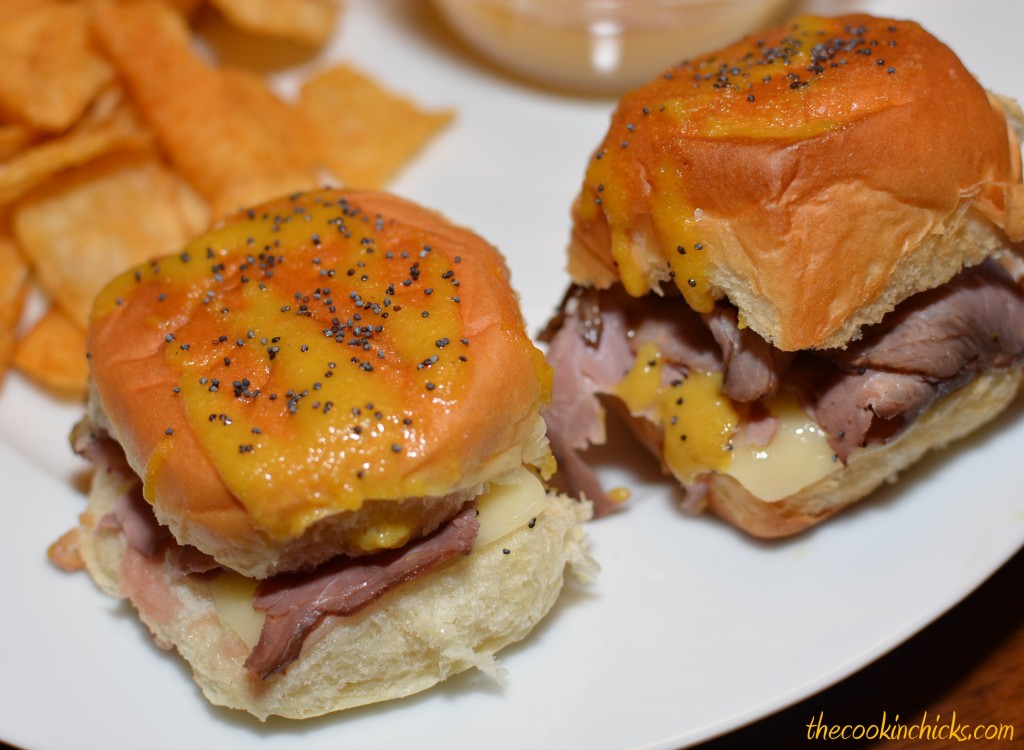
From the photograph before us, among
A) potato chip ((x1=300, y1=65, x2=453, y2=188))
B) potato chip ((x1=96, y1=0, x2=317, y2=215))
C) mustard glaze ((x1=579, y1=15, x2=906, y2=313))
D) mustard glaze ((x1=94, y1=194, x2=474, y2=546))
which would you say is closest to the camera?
mustard glaze ((x1=94, y1=194, x2=474, y2=546))

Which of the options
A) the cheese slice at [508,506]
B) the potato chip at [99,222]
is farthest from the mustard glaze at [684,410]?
the potato chip at [99,222]

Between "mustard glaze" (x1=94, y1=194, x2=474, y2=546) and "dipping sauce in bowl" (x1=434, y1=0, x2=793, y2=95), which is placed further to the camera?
"dipping sauce in bowl" (x1=434, y1=0, x2=793, y2=95)

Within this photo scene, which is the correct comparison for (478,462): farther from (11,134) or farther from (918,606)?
(11,134)

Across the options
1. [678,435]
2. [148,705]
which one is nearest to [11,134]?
[148,705]

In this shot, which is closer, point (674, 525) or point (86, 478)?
point (674, 525)

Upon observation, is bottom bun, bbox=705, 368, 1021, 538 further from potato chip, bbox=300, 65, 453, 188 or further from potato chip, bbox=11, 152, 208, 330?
potato chip, bbox=11, 152, 208, 330

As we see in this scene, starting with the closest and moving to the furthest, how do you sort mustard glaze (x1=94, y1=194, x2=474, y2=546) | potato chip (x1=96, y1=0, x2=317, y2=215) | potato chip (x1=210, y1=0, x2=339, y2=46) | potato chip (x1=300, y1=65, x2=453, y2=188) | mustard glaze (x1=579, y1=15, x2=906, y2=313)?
mustard glaze (x1=94, y1=194, x2=474, y2=546) < mustard glaze (x1=579, y1=15, x2=906, y2=313) < potato chip (x1=96, y1=0, x2=317, y2=215) < potato chip (x1=300, y1=65, x2=453, y2=188) < potato chip (x1=210, y1=0, x2=339, y2=46)

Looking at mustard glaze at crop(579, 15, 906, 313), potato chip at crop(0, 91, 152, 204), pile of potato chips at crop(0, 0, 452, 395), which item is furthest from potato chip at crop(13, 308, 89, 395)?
mustard glaze at crop(579, 15, 906, 313)

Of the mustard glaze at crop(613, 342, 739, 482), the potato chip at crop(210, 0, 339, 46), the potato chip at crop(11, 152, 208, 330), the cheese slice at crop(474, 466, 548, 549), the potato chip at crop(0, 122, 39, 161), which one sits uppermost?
the mustard glaze at crop(613, 342, 739, 482)
